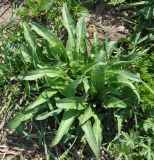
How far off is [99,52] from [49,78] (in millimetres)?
411

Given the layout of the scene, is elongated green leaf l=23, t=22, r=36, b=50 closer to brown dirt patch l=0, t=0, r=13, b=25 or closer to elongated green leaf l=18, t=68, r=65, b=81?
elongated green leaf l=18, t=68, r=65, b=81

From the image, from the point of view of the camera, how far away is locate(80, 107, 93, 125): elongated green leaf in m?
3.12

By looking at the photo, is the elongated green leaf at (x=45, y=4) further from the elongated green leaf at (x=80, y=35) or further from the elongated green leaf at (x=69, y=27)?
the elongated green leaf at (x=80, y=35)

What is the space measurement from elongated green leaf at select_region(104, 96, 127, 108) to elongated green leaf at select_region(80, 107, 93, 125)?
0.41 feet

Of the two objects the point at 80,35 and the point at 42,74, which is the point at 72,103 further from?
the point at 80,35

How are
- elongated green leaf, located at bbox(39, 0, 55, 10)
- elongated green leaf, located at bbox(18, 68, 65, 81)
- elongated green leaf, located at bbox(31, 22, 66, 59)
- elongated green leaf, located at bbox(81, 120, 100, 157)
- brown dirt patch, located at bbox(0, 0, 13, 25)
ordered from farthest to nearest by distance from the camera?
brown dirt patch, located at bbox(0, 0, 13, 25) < elongated green leaf, located at bbox(39, 0, 55, 10) < elongated green leaf, located at bbox(31, 22, 66, 59) < elongated green leaf, located at bbox(18, 68, 65, 81) < elongated green leaf, located at bbox(81, 120, 100, 157)

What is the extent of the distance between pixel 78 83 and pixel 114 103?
318 millimetres

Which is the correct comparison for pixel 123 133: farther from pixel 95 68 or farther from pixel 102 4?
pixel 102 4

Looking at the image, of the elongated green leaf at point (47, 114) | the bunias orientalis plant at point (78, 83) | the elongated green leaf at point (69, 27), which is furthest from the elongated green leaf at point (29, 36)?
the elongated green leaf at point (47, 114)

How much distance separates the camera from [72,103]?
10.3 feet

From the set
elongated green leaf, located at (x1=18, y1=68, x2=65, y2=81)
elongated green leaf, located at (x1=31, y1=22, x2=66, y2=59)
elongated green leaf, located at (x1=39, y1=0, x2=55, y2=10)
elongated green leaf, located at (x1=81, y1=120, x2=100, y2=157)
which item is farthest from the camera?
elongated green leaf, located at (x1=39, y1=0, x2=55, y2=10)

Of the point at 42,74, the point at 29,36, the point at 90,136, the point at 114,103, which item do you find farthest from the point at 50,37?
the point at 90,136

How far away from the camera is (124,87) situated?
3.26 metres

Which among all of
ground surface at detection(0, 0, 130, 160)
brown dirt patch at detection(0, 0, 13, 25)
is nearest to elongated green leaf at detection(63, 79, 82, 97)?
ground surface at detection(0, 0, 130, 160)
